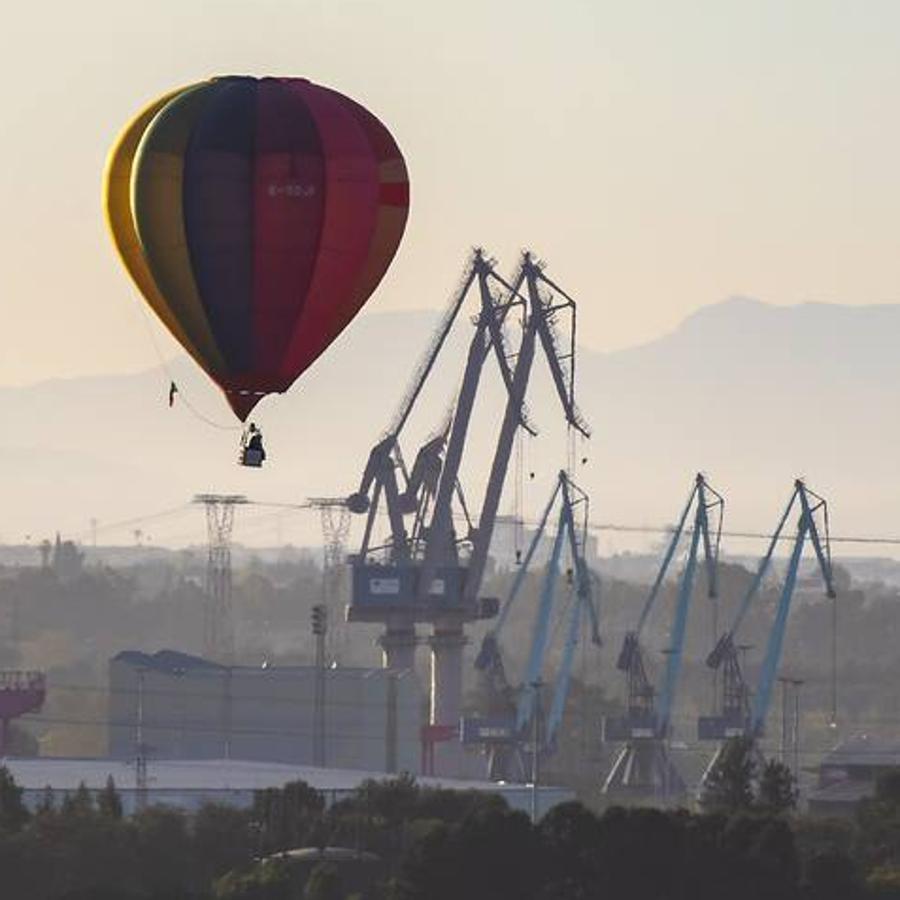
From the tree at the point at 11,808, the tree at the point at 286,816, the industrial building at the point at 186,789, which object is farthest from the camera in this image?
the industrial building at the point at 186,789

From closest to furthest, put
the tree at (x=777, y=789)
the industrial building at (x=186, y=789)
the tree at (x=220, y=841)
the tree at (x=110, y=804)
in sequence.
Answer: the tree at (x=220, y=841) < the tree at (x=110, y=804) < the tree at (x=777, y=789) < the industrial building at (x=186, y=789)

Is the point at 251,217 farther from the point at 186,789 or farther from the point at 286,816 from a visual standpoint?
the point at 186,789

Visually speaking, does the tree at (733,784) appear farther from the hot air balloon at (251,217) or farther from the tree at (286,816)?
the hot air balloon at (251,217)

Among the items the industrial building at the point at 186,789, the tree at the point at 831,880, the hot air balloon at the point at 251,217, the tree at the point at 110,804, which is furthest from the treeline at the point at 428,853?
the hot air balloon at the point at 251,217

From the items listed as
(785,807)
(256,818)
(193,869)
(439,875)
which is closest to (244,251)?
(439,875)

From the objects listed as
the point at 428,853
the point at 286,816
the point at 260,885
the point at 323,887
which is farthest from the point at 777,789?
the point at 260,885

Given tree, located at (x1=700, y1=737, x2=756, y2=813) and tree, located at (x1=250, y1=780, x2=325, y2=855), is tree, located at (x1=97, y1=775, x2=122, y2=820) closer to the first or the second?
tree, located at (x1=250, y1=780, x2=325, y2=855)

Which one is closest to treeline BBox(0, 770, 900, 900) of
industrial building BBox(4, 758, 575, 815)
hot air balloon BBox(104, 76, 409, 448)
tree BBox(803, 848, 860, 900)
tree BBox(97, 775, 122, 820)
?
tree BBox(803, 848, 860, 900)

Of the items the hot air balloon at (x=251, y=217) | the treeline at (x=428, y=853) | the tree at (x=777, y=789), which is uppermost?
the hot air balloon at (x=251, y=217)
